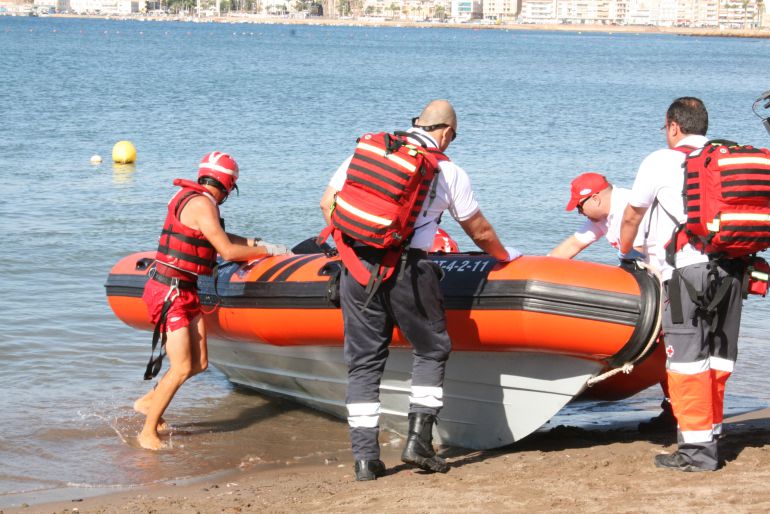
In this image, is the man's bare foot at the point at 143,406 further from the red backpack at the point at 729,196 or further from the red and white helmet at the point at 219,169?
the red backpack at the point at 729,196

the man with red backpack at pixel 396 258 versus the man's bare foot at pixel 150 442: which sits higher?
the man with red backpack at pixel 396 258

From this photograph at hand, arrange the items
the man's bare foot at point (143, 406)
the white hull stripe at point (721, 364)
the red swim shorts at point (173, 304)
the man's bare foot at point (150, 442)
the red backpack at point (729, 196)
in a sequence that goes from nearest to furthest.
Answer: the red backpack at point (729, 196) < the white hull stripe at point (721, 364) < the red swim shorts at point (173, 304) < the man's bare foot at point (150, 442) < the man's bare foot at point (143, 406)

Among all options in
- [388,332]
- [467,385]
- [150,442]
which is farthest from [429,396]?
[150,442]

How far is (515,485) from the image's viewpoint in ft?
14.3

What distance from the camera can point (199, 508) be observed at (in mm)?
4406

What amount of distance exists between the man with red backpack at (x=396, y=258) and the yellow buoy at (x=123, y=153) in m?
12.6

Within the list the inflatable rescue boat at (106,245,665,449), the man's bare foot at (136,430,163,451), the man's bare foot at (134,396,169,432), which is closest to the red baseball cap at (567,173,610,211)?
the inflatable rescue boat at (106,245,665,449)

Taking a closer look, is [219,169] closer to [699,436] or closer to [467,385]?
[467,385]

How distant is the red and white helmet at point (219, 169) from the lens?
5.30m

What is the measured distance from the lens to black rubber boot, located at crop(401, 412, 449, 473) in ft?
15.1

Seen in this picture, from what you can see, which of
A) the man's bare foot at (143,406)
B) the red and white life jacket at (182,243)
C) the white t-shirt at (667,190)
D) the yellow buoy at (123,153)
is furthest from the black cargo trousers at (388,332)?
the yellow buoy at (123,153)

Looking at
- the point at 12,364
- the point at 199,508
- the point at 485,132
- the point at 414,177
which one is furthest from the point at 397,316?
the point at 485,132

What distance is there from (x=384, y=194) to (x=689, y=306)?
4.20ft

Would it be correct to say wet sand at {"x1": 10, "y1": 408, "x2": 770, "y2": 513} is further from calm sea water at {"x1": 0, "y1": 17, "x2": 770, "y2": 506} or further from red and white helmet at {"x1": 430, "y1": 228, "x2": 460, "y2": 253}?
red and white helmet at {"x1": 430, "y1": 228, "x2": 460, "y2": 253}
